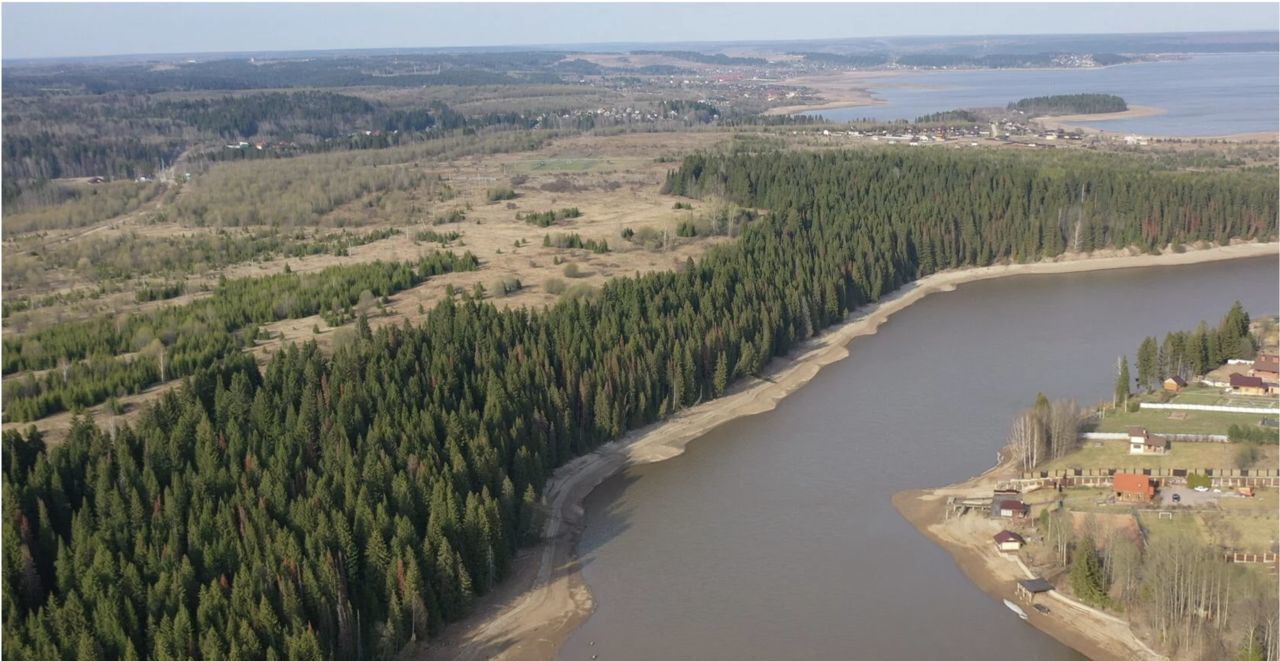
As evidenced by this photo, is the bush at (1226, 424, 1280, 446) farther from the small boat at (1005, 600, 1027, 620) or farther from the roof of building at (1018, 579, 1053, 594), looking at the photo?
the small boat at (1005, 600, 1027, 620)

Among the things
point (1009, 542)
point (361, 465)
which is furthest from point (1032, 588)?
point (361, 465)

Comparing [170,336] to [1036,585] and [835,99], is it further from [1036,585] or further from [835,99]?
[835,99]

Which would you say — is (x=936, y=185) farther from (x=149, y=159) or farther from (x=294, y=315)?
(x=149, y=159)

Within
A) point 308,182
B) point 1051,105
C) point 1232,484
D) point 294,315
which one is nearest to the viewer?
point 1232,484

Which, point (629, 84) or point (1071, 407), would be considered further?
point (629, 84)

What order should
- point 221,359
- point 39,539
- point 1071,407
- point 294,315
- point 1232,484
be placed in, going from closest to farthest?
point 39,539 → point 1232,484 → point 1071,407 → point 221,359 → point 294,315

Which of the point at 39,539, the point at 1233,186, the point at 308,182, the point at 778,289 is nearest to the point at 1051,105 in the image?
the point at 1233,186
